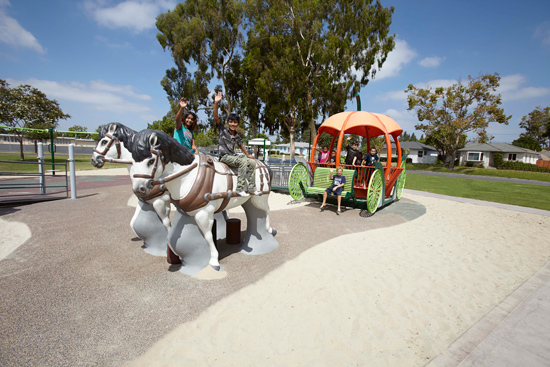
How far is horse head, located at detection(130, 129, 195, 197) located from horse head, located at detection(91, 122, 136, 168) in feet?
1.03

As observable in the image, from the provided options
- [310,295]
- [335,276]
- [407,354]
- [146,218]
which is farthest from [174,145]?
[407,354]

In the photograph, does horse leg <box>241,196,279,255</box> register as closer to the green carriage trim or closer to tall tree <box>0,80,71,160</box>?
the green carriage trim

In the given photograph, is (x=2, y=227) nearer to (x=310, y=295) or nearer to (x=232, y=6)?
(x=310, y=295)

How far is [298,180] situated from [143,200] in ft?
17.8

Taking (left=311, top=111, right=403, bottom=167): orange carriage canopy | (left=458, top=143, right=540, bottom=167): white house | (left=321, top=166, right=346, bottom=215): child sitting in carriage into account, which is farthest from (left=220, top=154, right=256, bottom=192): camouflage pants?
(left=458, top=143, right=540, bottom=167): white house

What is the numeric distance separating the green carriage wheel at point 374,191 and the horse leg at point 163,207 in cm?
520

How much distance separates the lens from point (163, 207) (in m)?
4.04

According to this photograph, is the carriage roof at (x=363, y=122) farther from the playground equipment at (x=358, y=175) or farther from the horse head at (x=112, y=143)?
the horse head at (x=112, y=143)

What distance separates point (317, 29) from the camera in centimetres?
1950

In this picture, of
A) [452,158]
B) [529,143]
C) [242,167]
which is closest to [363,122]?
[242,167]

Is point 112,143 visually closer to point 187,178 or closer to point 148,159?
point 148,159

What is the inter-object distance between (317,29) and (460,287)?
20.6 m

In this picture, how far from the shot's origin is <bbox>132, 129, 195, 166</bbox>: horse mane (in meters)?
2.71

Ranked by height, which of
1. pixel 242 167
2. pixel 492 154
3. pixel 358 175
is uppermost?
pixel 492 154
